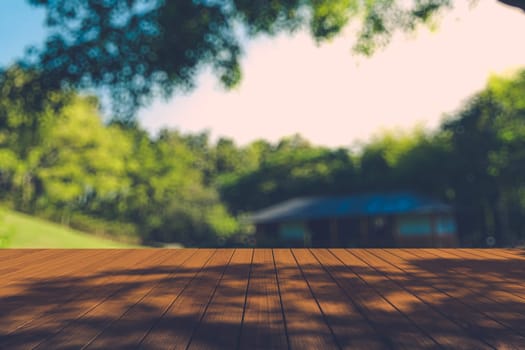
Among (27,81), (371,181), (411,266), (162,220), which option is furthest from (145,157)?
(411,266)

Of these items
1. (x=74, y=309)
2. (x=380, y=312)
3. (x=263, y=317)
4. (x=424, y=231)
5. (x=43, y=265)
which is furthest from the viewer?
(x=424, y=231)

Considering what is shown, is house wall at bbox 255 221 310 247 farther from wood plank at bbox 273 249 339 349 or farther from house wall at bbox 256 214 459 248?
wood plank at bbox 273 249 339 349

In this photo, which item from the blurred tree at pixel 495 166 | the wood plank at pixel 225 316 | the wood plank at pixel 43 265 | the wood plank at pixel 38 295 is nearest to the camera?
the wood plank at pixel 225 316

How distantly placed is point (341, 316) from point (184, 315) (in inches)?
36.9

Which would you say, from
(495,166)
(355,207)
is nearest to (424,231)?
(355,207)

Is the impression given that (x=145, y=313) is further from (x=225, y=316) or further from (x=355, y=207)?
(x=355, y=207)

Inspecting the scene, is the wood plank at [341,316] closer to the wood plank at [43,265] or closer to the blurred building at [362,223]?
the wood plank at [43,265]

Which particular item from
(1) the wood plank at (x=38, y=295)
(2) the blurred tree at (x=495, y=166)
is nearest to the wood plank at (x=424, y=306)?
(1) the wood plank at (x=38, y=295)

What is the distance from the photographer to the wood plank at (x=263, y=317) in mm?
2039

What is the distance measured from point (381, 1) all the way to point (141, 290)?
9.76m

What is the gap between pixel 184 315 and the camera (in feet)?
8.19

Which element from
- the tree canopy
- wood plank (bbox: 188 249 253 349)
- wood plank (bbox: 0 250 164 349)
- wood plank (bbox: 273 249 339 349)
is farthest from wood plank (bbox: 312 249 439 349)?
the tree canopy

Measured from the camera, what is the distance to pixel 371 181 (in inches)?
1286

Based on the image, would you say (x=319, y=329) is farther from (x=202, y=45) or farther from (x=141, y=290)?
(x=202, y=45)
